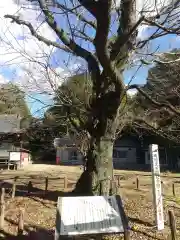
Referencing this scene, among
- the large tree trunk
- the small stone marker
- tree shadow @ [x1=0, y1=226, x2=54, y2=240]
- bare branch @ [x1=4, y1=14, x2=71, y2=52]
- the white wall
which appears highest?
bare branch @ [x1=4, y1=14, x2=71, y2=52]

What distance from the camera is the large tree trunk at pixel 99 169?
913 centimetres

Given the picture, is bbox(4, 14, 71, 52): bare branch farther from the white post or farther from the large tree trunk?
the white post

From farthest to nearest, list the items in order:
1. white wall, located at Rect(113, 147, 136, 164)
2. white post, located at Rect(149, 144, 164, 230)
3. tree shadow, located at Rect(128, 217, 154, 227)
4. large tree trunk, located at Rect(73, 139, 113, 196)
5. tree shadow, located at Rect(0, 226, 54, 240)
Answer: white wall, located at Rect(113, 147, 136, 164)
large tree trunk, located at Rect(73, 139, 113, 196)
tree shadow, located at Rect(128, 217, 154, 227)
white post, located at Rect(149, 144, 164, 230)
tree shadow, located at Rect(0, 226, 54, 240)

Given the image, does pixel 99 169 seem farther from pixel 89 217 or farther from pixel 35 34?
pixel 35 34

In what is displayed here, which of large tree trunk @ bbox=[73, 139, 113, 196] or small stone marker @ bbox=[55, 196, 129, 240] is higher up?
large tree trunk @ bbox=[73, 139, 113, 196]

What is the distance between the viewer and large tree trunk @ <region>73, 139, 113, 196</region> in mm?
9133

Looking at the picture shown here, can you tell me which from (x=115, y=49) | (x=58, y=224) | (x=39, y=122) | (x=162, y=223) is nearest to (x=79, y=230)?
(x=58, y=224)

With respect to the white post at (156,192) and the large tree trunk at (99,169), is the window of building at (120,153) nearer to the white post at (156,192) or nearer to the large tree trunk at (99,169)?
the large tree trunk at (99,169)

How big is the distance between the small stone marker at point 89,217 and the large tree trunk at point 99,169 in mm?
3104

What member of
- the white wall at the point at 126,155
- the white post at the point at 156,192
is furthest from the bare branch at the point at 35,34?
the white wall at the point at 126,155

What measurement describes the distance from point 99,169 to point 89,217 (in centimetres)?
374

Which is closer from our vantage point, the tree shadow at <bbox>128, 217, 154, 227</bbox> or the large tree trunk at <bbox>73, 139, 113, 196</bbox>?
the tree shadow at <bbox>128, 217, 154, 227</bbox>

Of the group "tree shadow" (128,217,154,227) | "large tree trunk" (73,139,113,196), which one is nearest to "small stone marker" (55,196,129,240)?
"tree shadow" (128,217,154,227)

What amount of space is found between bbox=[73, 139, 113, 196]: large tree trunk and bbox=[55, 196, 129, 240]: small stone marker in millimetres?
3104
